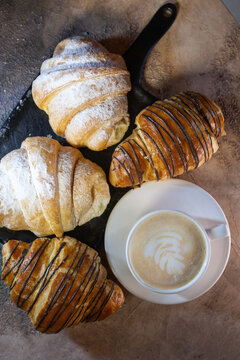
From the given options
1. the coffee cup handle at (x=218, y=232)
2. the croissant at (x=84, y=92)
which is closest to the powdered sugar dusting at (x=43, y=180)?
the croissant at (x=84, y=92)

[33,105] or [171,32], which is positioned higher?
[171,32]

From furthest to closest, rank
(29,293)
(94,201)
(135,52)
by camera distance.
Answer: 1. (135,52)
2. (94,201)
3. (29,293)

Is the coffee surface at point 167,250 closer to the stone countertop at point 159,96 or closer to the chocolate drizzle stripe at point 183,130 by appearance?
the chocolate drizzle stripe at point 183,130

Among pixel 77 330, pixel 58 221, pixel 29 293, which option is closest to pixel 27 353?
pixel 77 330

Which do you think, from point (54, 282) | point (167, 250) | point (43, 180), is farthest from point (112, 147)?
point (54, 282)

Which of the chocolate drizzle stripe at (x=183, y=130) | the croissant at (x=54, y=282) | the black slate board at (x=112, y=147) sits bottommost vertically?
the croissant at (x=54, y=282)

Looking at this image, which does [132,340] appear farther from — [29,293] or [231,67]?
[231,67]
